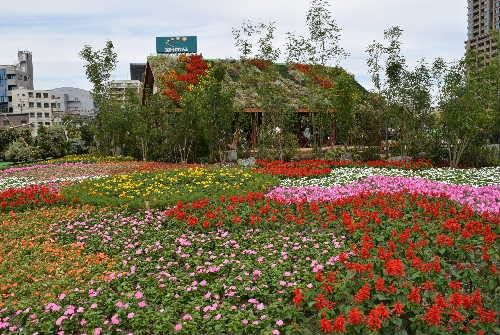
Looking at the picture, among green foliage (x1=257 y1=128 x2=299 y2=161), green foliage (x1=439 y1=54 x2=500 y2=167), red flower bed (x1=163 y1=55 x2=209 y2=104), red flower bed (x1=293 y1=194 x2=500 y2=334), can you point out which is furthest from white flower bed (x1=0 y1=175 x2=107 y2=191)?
green foliage (x1=439 y1=54 x2=500 y2=167)

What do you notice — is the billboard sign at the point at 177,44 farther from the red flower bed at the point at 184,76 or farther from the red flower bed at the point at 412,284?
the red flower bed at the point at 412,284

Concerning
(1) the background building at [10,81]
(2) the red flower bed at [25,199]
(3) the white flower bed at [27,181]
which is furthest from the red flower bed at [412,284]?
→ (1) the background building at [10,81]

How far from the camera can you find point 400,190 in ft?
33.5

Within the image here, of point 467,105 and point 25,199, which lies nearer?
point 25,199

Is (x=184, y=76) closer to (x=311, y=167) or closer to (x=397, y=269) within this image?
(x=311, y=167)

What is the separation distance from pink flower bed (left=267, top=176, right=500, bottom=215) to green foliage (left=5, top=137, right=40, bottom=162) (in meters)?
21.5

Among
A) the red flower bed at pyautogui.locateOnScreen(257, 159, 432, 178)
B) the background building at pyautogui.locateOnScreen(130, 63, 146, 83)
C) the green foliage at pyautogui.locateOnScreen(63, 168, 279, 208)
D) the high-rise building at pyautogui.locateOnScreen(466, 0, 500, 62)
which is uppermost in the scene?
the background building at pyautogui.locateOnScreen(130, 63, 146, 83)

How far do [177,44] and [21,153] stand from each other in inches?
527

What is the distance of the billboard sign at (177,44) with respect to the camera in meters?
35.1

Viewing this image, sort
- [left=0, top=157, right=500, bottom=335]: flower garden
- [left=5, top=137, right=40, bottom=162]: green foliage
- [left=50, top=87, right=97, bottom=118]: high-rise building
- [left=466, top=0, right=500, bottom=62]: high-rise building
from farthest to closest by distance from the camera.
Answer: [left=50, top=87, right=97, bottom=118]: high-rise building < [left=466, top=0, right=500, bottom=62]: high-rise building < [left=5, top=137, right=40, bottom=162]: green foliage < [left=0, top=157, right=500, bottom=335]: flower garden

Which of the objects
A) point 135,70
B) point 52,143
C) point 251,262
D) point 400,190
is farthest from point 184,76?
point 135,70

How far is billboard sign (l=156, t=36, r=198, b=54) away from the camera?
35.1 metres

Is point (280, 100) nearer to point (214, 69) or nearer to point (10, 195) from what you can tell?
point (214, 69)

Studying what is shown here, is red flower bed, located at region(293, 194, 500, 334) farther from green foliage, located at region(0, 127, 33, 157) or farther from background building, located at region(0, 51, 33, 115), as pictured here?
background building, located at region(0, 51, 33, 115)
